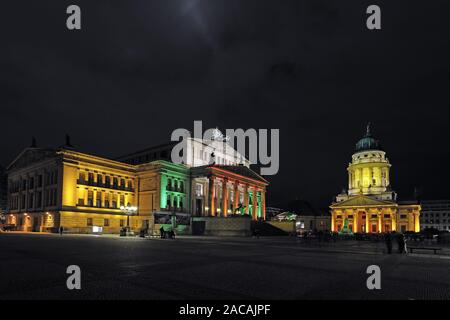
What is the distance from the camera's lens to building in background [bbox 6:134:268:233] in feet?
198

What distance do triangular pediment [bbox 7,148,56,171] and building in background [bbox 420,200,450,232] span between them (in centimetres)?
16709

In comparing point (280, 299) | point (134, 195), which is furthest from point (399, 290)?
point (134, 195)

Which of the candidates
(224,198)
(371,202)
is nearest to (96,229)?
(224,198)

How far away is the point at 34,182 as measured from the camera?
68.6 metres

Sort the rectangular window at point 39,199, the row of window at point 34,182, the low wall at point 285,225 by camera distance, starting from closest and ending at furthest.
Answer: the row of window at point 34,182, the rectangular window at point 39,199, the low wall at point 285,225

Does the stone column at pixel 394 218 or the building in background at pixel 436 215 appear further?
the building in background at pixel 436 215

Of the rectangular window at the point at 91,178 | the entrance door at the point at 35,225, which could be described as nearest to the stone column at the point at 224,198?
the rectangular window at the point at 91,178

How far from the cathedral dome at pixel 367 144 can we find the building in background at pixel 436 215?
227ft

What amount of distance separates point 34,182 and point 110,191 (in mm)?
14789

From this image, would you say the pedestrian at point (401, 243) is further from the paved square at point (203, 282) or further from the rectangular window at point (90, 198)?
the rectangular window at point (90, 198)

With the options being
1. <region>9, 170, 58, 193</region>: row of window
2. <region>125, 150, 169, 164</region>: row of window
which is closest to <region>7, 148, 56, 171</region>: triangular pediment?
<region>9, 170, 58, 193</region>: row of window

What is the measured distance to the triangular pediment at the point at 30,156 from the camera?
64750mm
